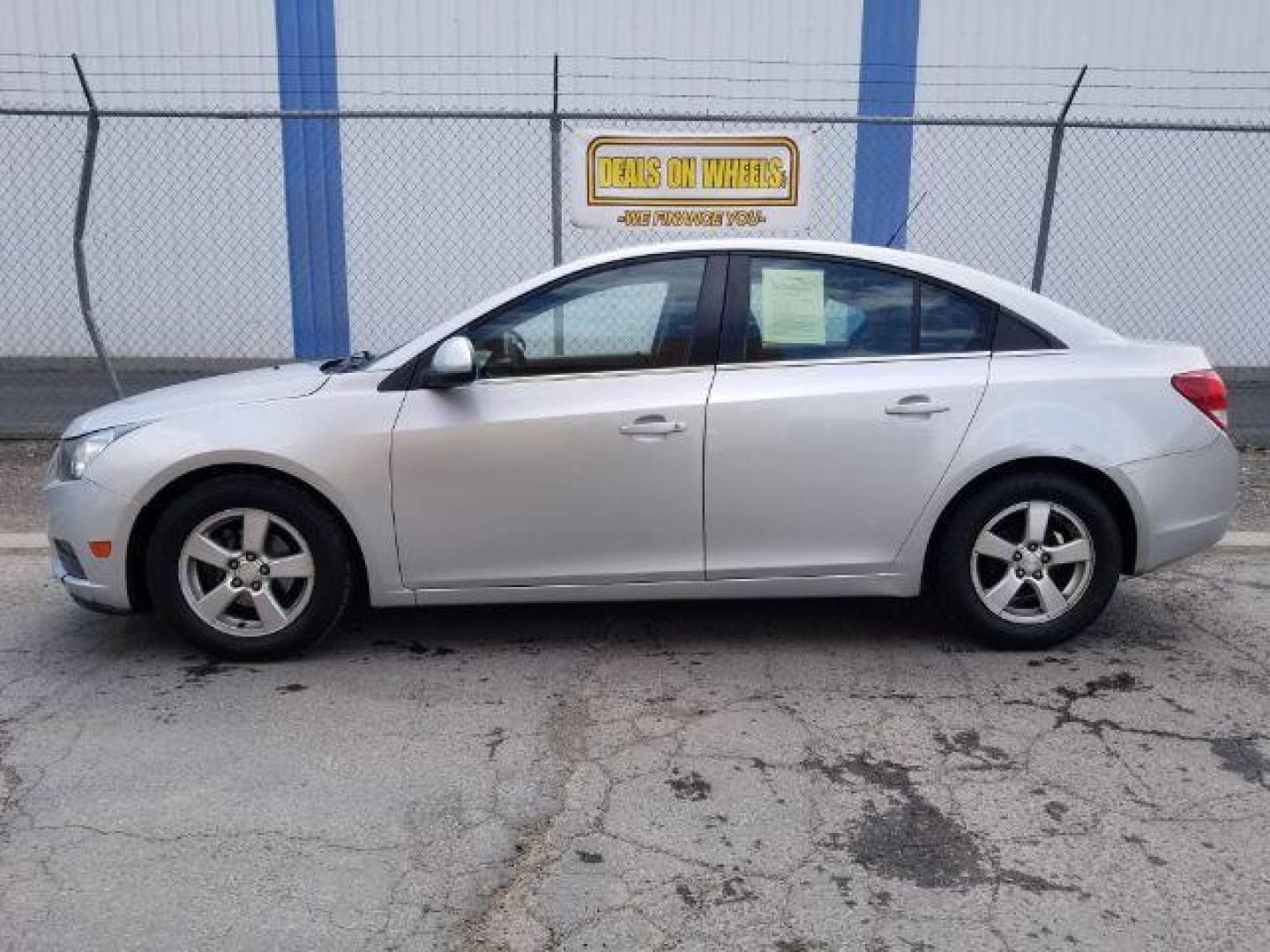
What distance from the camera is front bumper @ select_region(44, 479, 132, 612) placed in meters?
4.21

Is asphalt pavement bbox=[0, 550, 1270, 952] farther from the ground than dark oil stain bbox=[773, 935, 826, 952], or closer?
closer

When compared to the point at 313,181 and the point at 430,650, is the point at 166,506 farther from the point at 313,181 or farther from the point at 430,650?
the point at 313,181

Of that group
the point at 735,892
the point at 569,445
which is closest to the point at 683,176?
the point at 569,445

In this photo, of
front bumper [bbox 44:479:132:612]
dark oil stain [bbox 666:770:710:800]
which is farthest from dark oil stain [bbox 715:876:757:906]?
front bumper [bbox 44:479:132:612]

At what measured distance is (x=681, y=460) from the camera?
13.9ft

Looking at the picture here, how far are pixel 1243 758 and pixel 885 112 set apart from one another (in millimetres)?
8979

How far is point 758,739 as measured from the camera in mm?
3750

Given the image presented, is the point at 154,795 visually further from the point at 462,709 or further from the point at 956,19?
the point at 956,19

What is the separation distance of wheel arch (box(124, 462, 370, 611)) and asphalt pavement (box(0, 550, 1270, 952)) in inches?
12.8

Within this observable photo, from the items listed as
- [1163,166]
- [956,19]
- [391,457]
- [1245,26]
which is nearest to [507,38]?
[956,19]

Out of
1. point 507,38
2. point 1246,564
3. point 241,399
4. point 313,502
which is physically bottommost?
point 1246,564

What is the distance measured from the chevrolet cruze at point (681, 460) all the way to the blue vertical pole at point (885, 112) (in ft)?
23.0

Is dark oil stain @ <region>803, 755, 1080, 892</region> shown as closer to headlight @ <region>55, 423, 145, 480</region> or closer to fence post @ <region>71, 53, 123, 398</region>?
headlight @ <region>55, 423, 145, 480</region>

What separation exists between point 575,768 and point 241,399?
1.91m
